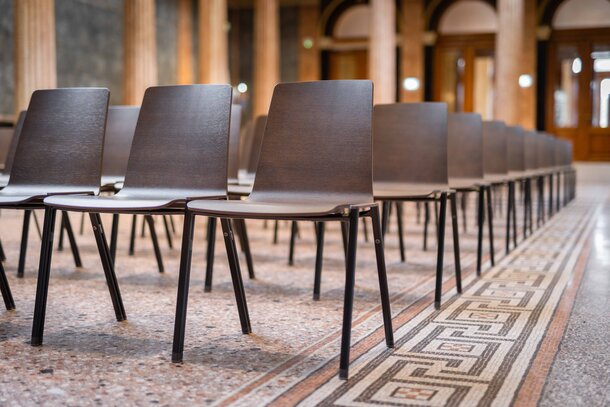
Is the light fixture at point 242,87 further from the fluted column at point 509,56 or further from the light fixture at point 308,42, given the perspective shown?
the fluted column at point 509,56

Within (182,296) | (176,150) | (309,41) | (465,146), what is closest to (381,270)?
(182,296)

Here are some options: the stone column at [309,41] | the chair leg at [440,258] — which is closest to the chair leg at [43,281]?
the chair leg at [440,258]

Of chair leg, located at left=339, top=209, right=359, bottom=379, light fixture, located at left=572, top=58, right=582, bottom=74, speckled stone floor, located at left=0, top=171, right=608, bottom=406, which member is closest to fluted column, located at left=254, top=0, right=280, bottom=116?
light fixture, located at left=572, top=58, right=582, bottom=74

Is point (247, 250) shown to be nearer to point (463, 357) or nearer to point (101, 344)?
point (101, 344)

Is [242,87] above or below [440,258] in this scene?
above

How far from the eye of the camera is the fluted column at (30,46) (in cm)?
A: 1086

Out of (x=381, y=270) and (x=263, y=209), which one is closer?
(x=263, y=209)

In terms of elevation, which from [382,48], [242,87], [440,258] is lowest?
[440,258]

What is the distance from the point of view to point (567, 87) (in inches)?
782

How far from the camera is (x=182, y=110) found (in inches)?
135

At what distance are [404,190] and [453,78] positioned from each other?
1745 cm

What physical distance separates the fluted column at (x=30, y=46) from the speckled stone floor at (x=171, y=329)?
5955 mm

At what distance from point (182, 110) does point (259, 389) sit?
144cm

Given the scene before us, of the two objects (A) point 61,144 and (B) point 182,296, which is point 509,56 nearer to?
(A) point 61,144
